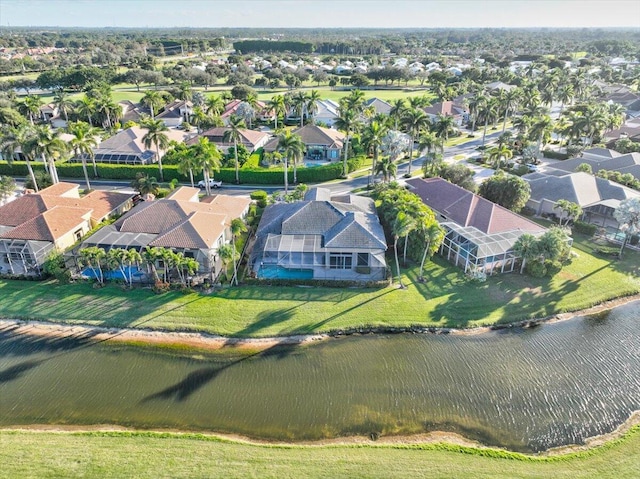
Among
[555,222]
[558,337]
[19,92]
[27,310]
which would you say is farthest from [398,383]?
[19,92]

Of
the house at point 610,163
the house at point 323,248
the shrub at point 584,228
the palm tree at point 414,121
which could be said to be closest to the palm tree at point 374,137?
the palm tree at point 414,121

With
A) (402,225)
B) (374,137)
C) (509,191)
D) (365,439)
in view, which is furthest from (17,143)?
(509,191)

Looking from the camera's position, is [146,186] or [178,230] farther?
[146,186]

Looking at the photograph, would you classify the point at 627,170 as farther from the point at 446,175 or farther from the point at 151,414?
the point at 151,414

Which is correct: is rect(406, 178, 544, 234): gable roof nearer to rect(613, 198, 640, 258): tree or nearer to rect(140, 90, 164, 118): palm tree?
rect(613, 198, 640, 258): tree

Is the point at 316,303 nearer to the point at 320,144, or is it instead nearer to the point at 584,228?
the point at 584,228
